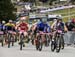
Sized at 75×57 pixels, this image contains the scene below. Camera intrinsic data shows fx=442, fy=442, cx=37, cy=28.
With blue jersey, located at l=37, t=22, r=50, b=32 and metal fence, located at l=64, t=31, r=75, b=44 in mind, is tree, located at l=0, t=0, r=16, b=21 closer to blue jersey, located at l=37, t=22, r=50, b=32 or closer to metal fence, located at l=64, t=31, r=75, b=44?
metal fence, located at l=64, t=31, r=75, b=44

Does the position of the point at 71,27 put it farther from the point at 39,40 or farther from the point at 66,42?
the point at 39,40

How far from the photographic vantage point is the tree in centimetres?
6940

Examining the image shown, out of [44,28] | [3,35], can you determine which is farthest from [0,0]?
[44,28]

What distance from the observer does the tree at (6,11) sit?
69.4m

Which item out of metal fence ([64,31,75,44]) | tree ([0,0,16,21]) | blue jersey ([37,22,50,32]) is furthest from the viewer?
tree ([0,0,16,21])

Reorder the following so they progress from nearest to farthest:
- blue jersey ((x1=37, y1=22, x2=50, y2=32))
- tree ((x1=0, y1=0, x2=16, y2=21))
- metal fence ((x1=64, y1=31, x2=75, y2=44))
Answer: blue jersey ((x1=37, y1=22, x2=50, y2=32)) → metal fence ((x1=64, y1=31, x2=75, y2=44)) → tree ((x1=0, y1=0, x2=16, y2=21))

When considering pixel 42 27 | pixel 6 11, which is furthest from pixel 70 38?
pixel 6 11

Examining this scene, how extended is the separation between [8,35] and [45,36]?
5.28m

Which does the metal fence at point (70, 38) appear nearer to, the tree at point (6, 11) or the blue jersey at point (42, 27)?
the blue jersey at point (42, 27)

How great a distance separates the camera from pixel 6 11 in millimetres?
71625

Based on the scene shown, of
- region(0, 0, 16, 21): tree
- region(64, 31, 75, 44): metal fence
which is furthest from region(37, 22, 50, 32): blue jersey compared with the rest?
region(0, 0, 16, 21): tree

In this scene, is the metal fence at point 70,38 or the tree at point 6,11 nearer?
the metal fence at point 70,38

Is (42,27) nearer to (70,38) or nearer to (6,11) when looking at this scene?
(70,38)

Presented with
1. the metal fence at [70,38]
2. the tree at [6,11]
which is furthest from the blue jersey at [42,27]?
the tree at [6,11]
